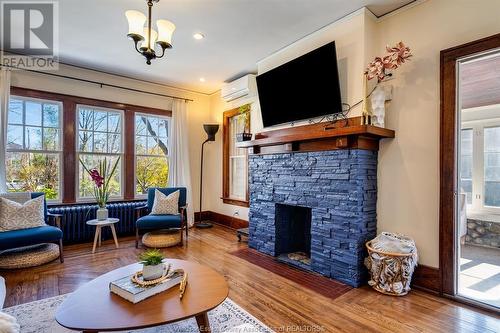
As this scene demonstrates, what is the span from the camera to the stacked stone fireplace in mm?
2750

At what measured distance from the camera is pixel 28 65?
13.4ft

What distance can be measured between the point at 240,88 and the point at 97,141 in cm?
267

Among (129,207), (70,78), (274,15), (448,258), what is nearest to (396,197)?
(448,258)

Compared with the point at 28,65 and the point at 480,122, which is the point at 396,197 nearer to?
the point at 480,122

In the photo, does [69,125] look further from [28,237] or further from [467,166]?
[467,166]

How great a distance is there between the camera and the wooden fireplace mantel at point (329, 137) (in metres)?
2.68

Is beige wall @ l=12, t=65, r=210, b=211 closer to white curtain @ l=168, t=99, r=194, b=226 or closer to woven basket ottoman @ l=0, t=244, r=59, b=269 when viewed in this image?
white curtain @ l=168, t=99, r=194, b=226

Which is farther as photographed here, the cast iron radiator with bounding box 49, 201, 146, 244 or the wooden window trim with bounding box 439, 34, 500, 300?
the cast iron radiator with bounding box 49, 201, 146, 244

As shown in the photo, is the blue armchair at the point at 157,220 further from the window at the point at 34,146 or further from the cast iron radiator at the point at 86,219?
the window at the point at 34,146

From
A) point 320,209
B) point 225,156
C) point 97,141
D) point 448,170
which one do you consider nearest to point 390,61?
point 448,170

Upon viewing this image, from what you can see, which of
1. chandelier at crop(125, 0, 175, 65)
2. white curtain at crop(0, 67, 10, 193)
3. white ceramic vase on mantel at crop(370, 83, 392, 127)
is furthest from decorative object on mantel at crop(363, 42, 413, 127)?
white curtain at crop(0, 67, 10, 193)

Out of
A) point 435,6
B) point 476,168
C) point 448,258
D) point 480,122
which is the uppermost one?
point 435,6

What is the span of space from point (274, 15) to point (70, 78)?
3.50m

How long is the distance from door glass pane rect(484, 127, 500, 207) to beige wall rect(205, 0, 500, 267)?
126 inches
